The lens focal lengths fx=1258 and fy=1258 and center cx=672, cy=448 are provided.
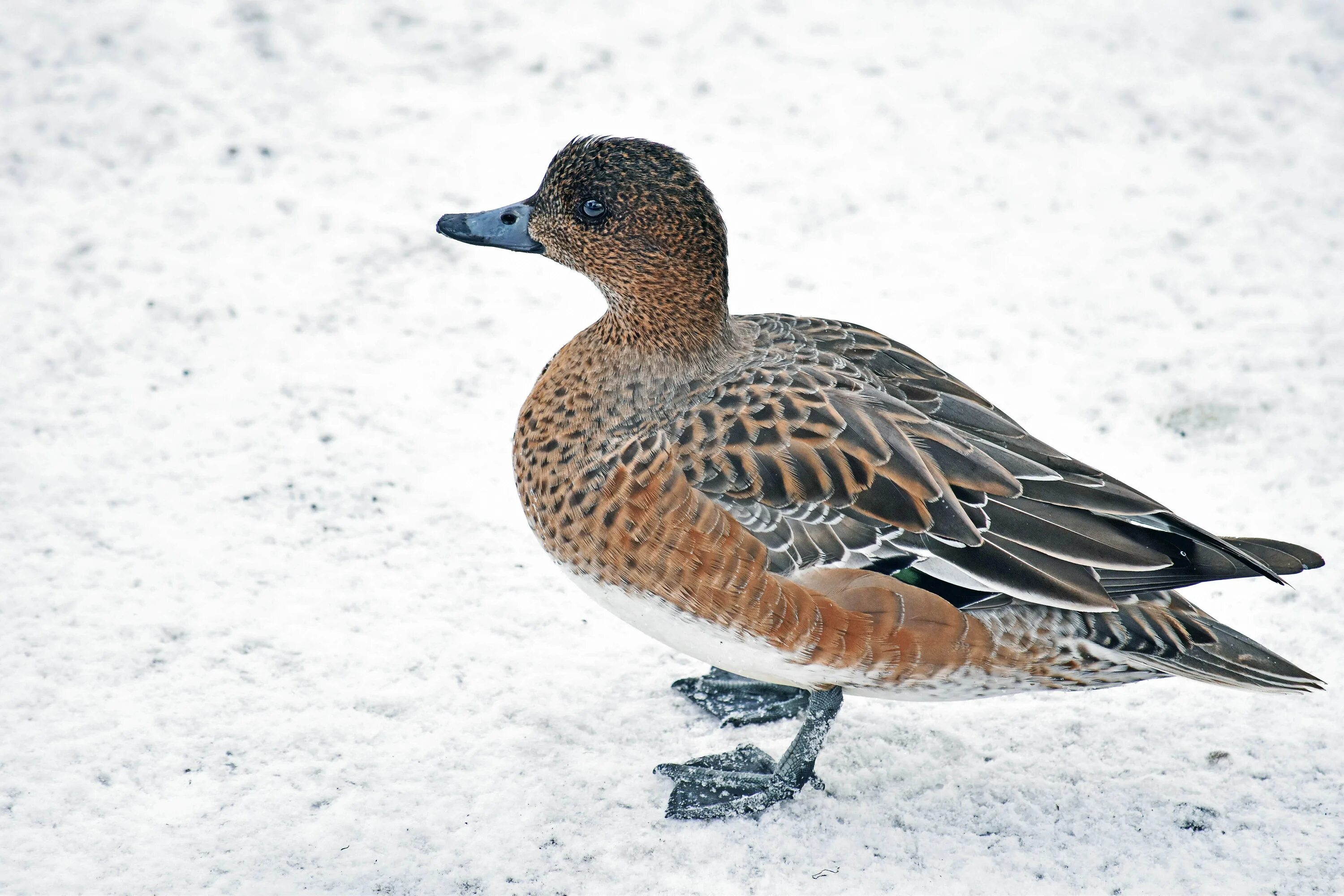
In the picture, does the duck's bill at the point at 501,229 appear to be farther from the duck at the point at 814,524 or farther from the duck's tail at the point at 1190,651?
the duck's tail at the point at 1190,651

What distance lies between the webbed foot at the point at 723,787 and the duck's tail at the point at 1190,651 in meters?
0.90

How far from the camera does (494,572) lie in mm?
4105

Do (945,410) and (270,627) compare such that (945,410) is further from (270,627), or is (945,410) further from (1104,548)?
(270,627)

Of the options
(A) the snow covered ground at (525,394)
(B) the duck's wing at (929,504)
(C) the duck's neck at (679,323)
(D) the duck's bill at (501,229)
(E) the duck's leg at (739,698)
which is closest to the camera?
(B) the duck's wing at (929,504)

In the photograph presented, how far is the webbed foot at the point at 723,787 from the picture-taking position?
3301 millimetres

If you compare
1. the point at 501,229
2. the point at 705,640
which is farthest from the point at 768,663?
the point at 501,229

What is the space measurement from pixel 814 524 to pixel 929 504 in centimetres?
28

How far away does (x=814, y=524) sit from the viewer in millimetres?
3035

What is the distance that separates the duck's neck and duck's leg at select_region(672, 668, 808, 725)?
3.30 ft

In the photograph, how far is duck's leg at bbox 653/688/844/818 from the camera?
3.30 m

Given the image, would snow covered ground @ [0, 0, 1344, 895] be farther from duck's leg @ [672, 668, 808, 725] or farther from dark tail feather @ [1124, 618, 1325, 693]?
dark tail feather @ [1124, 618, 1325, 693]

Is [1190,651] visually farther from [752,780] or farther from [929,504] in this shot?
[752,780]

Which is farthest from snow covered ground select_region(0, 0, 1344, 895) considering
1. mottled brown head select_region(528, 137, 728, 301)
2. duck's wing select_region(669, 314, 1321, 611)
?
mottled brown head select_region(528, 137, 728, 301)

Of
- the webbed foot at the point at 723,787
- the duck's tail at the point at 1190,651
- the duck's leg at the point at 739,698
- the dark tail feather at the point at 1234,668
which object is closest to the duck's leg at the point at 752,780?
the webbed foot at the point at 723,787
